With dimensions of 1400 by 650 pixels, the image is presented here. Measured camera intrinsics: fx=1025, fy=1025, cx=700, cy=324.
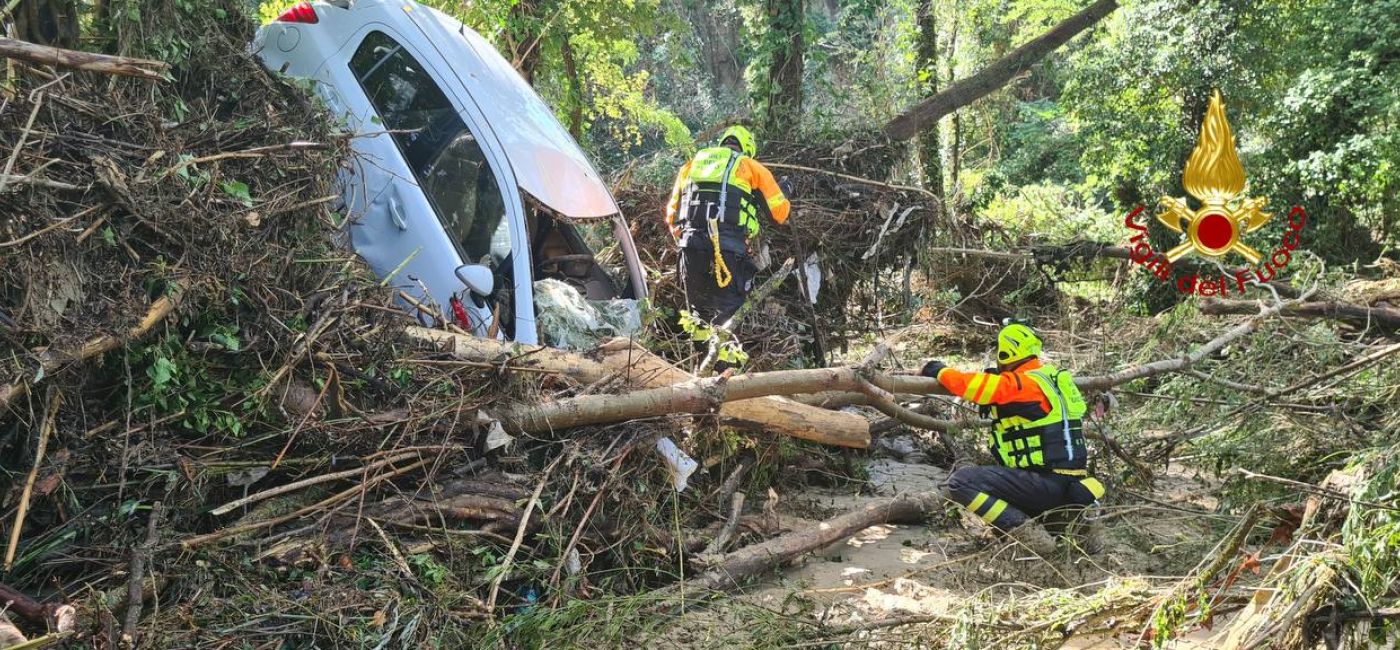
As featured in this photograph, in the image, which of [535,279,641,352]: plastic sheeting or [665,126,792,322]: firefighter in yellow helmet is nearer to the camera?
[535,279,641,352]: plastic sheeting

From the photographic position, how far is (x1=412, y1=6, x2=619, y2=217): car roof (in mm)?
5684

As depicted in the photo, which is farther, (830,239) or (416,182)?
(830,239)

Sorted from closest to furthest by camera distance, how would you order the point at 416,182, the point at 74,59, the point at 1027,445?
the point at 74,59, the point at 416,182, the point at 1027,445

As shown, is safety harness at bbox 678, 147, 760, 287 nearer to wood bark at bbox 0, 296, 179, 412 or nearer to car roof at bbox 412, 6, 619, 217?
car roof at bbox 412, 6, 619, 217

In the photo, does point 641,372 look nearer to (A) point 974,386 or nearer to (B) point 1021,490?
(A) point 974,386

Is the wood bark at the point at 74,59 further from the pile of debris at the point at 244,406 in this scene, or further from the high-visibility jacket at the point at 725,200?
the high-visibility jacket at the point at 725,200

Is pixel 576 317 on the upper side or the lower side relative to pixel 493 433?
upper

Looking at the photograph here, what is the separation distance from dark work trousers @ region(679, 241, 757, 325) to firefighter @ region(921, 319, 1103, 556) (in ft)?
6.14

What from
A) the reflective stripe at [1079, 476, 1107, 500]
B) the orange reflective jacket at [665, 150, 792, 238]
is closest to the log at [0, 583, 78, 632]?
the reflective stripe at [1079, 476, 1107, 500]

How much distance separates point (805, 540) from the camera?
5.24 metres

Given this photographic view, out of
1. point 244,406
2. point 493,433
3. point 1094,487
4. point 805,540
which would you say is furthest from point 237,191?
point 1094,487

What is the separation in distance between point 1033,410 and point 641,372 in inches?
87.4

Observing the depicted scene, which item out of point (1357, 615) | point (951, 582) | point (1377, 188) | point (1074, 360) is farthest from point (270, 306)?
point (1377, 188)

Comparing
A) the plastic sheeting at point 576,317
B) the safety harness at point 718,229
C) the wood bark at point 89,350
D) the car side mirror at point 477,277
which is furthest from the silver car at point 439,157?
the wood bark at point 89,350
